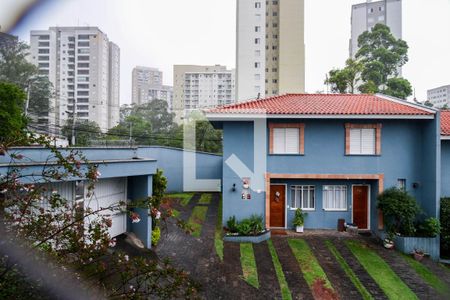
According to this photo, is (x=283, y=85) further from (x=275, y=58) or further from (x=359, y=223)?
(x=359, y=223)

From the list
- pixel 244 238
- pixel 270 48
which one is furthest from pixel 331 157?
pixel 270 48

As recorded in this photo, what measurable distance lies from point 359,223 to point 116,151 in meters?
10.6

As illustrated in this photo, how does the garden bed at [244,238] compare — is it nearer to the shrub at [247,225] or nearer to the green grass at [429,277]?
the shrub at [247,225]

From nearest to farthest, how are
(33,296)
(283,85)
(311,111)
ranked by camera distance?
(33,296) → (311,111) → (283,85)

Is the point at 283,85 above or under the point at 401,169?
above

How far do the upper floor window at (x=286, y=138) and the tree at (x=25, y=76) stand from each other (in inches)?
668

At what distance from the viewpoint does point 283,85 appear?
→ 163 ft

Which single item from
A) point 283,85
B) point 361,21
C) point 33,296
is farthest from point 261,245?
point 361,21

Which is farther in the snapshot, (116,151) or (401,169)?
(401,169)

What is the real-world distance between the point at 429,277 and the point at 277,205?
18.5 feet

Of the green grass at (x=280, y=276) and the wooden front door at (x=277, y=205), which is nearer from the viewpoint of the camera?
the green grass at (x=280, y=276)

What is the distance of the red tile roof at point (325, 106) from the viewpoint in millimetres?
11188

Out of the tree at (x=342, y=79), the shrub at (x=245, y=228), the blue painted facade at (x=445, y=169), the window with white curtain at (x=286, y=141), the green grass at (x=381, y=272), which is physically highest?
the tree at (x=342, y=79)

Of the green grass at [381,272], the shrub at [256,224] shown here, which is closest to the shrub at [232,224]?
the shrub at [256,224]
